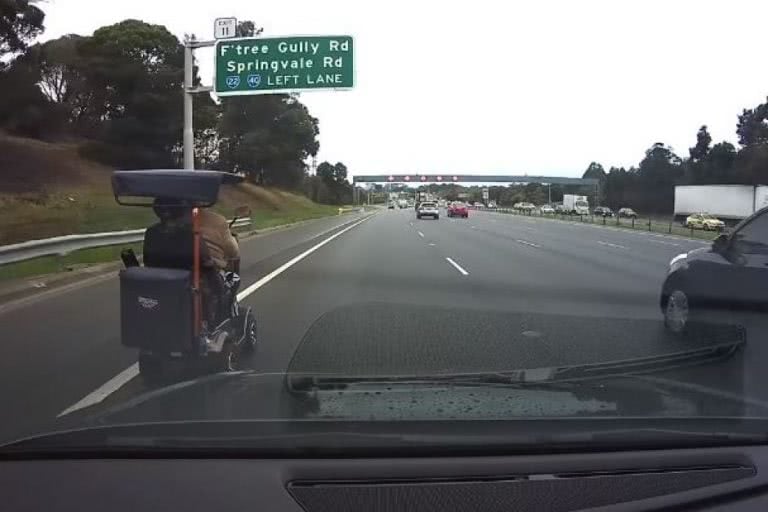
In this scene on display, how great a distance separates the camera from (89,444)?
303 centimetres

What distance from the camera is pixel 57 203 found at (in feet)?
110

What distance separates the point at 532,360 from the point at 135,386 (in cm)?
346

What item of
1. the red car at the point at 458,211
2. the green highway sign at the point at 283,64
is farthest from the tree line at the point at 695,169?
the green highway sign at the point at 283,64

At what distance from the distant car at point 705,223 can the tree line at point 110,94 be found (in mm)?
27342

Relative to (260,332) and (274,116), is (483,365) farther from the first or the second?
(274,116)

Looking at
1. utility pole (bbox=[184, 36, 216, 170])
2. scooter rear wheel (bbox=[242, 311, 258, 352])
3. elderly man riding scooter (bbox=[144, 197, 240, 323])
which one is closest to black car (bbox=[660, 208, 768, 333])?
scooter rear wheel (bbox=[242, 311, 258, 352])

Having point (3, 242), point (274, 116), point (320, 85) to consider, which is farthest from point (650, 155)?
point (3, 242)

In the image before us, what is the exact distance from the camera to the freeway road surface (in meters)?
6.33

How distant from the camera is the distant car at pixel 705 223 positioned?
47369mm

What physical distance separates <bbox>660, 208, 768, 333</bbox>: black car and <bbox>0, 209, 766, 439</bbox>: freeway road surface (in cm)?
30

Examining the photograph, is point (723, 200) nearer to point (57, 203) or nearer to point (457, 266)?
point (457, 266)

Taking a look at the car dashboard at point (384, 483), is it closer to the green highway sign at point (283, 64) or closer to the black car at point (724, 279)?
the black car at point (724, 279)

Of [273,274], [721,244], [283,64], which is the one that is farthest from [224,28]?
[721,244]

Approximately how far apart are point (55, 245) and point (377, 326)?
8575 mm
